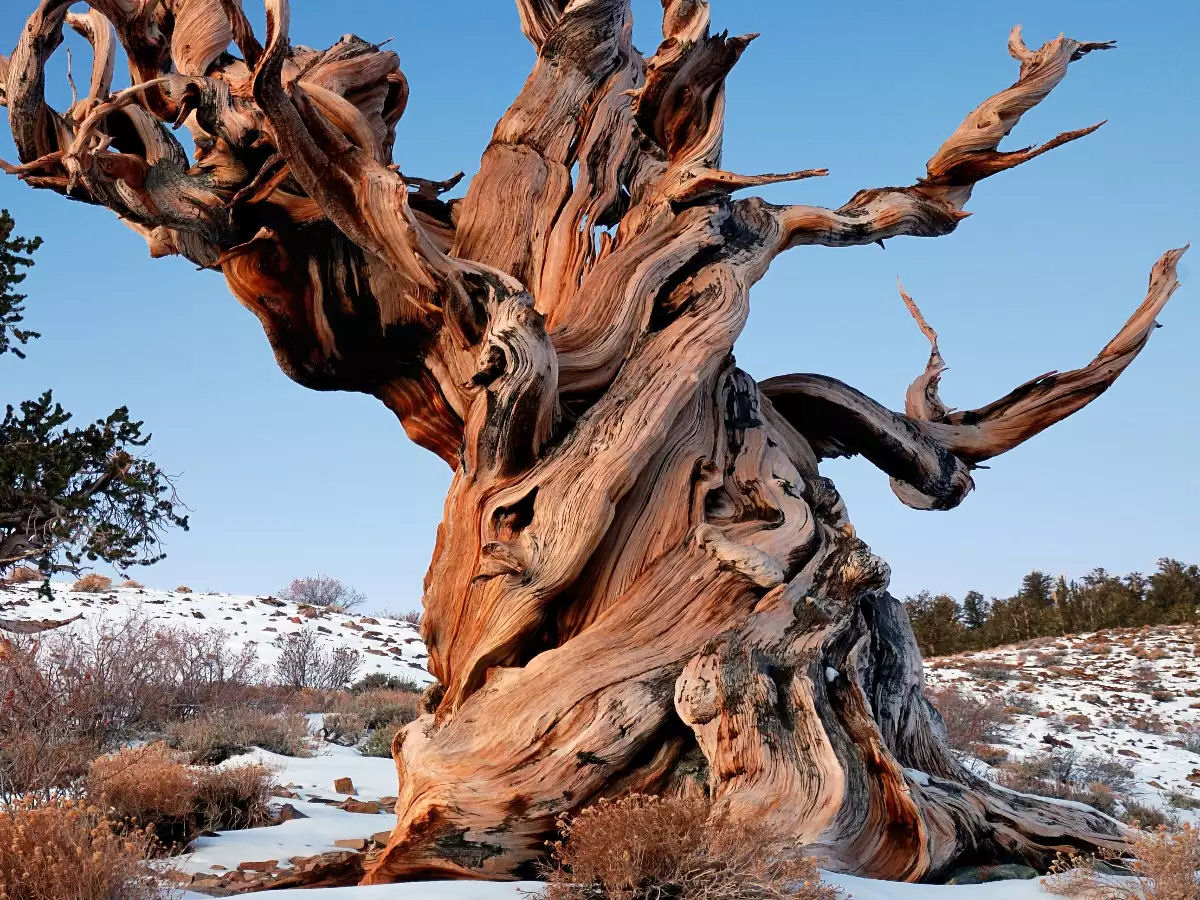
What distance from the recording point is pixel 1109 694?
16391 millimetres

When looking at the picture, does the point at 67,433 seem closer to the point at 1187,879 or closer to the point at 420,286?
the point at 420,286

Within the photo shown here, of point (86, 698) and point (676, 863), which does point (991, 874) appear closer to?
point (676, 863)

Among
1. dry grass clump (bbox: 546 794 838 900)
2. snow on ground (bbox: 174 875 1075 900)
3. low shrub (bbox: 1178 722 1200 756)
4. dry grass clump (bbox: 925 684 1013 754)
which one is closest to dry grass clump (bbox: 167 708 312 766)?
snow on ground (bbox: 174 875 1075 900)

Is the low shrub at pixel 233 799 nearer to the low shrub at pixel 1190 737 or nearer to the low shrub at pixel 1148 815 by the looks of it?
the low shrub at pixel 1148 815

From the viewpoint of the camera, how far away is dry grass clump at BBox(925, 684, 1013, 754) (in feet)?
37.3

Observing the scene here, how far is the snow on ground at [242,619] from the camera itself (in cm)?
1700

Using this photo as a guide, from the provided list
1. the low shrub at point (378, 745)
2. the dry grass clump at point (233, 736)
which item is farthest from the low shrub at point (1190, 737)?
the dry grass clump at point (233, 736)

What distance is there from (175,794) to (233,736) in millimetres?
2867

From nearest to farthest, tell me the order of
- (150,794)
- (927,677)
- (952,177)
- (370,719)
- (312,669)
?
(150,794) < (952,177) < (370,719) < (312,669) < (927,677)

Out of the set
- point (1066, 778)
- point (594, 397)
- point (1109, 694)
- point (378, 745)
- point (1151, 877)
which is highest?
point (594, 397)

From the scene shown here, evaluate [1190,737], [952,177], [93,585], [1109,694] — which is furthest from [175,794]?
[93,585]

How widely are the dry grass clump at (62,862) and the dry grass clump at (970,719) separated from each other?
370 inches

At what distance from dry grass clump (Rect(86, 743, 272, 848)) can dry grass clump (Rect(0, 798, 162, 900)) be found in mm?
1560

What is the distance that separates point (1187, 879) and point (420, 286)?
413 centimetres
